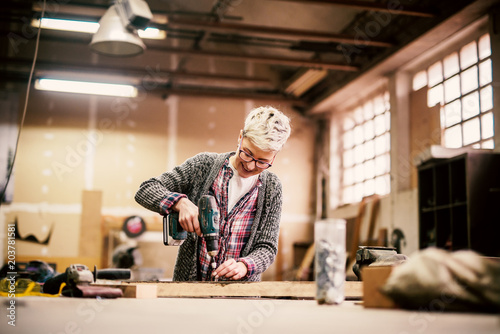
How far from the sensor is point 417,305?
117cm

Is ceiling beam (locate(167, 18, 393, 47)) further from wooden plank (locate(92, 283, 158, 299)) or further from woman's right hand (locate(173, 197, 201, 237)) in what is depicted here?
wooden plank (locate(92, 283, 158, 299))

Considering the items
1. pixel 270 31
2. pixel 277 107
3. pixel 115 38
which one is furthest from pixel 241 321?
pixel 277 107

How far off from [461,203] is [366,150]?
3551mm

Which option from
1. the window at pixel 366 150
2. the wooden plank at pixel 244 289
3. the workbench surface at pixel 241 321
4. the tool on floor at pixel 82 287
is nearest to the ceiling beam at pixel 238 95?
the window at pixel 366 150

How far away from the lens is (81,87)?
805cm

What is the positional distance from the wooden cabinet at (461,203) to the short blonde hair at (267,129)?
322cm

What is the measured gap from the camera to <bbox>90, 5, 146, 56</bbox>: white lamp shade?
5.05 metres

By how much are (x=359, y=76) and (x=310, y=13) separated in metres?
1.17

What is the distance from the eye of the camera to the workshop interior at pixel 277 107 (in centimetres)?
618

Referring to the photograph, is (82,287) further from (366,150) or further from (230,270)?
(366,150)

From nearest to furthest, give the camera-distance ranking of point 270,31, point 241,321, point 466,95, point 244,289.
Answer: point 241,321
point 244,289
point 466,95
point 270,31

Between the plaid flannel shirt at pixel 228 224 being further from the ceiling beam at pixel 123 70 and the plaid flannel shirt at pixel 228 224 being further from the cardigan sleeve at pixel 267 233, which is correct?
the ceiling beam at pixel 123 70

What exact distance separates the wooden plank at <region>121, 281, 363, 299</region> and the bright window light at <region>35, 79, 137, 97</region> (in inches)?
243

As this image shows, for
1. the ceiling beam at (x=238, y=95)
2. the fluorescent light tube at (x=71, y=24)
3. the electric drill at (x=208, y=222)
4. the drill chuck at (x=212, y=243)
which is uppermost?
the ceiling beam at (x=238, y=95)
